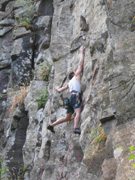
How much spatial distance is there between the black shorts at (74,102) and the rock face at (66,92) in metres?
0.16

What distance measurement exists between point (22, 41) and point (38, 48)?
1045 millimetres

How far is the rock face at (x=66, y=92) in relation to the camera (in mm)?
3977

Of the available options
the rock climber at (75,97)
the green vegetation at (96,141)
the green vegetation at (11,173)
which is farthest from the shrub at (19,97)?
the green vegetation at (96,141)

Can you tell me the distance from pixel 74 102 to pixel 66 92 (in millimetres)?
1414

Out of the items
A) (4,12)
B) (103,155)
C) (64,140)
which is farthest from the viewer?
(4,12)

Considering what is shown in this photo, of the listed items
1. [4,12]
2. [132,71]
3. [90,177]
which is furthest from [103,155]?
[4,12]

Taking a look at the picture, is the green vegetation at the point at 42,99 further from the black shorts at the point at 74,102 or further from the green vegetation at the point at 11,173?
the black shorts at the point at 74,102

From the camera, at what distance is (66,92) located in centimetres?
826

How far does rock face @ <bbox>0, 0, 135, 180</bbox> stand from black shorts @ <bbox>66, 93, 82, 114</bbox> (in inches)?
6.2

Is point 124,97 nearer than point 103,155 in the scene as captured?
Yes

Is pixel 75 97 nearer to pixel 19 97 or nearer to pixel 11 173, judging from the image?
pixel 11 173

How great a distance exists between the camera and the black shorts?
22.3 feet

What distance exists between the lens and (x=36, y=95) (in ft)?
35.3

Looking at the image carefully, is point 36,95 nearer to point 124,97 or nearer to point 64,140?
point 64,140
